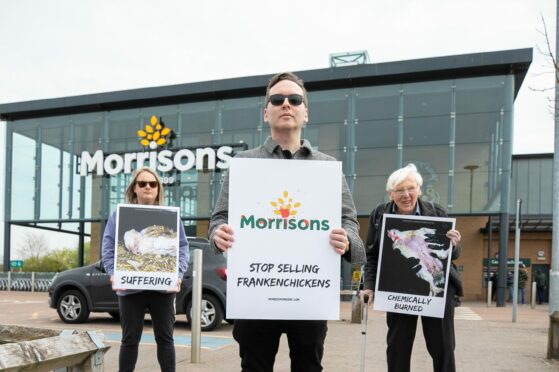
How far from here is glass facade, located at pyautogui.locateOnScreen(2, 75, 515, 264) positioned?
2128 cm

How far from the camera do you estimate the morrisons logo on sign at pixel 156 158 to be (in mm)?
23891

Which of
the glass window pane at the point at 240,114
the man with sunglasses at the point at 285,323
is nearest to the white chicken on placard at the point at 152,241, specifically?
the man with sunglasses at the point at 285,323

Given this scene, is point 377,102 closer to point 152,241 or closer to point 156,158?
point 156,158

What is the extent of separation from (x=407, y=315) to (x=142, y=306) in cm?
211

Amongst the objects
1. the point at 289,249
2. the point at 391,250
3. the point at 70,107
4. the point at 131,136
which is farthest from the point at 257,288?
the point at 70,107

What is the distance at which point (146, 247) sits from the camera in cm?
467

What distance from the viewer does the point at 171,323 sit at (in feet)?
14.1

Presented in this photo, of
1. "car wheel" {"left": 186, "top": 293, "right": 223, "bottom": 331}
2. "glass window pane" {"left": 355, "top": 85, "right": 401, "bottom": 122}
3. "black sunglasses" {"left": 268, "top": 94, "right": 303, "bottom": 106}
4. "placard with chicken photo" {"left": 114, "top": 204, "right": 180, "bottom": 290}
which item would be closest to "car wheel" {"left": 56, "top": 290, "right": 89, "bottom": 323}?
"car wheel" {"left": 186, "top": 293, "right": 223, "bottom": 331}

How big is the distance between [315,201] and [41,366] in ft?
4.39

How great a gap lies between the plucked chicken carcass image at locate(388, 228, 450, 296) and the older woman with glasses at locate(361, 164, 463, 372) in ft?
0.42

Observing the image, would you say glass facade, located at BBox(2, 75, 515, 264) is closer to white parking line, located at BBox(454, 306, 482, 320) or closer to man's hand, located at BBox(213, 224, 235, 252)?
white parking line, located at BBox(454, 306, 482, 320)

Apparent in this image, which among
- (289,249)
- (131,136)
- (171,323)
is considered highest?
(131,136)

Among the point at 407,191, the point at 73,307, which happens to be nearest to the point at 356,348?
the point at 407,191

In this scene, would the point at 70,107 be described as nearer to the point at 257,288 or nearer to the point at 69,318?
the point at 69,318
